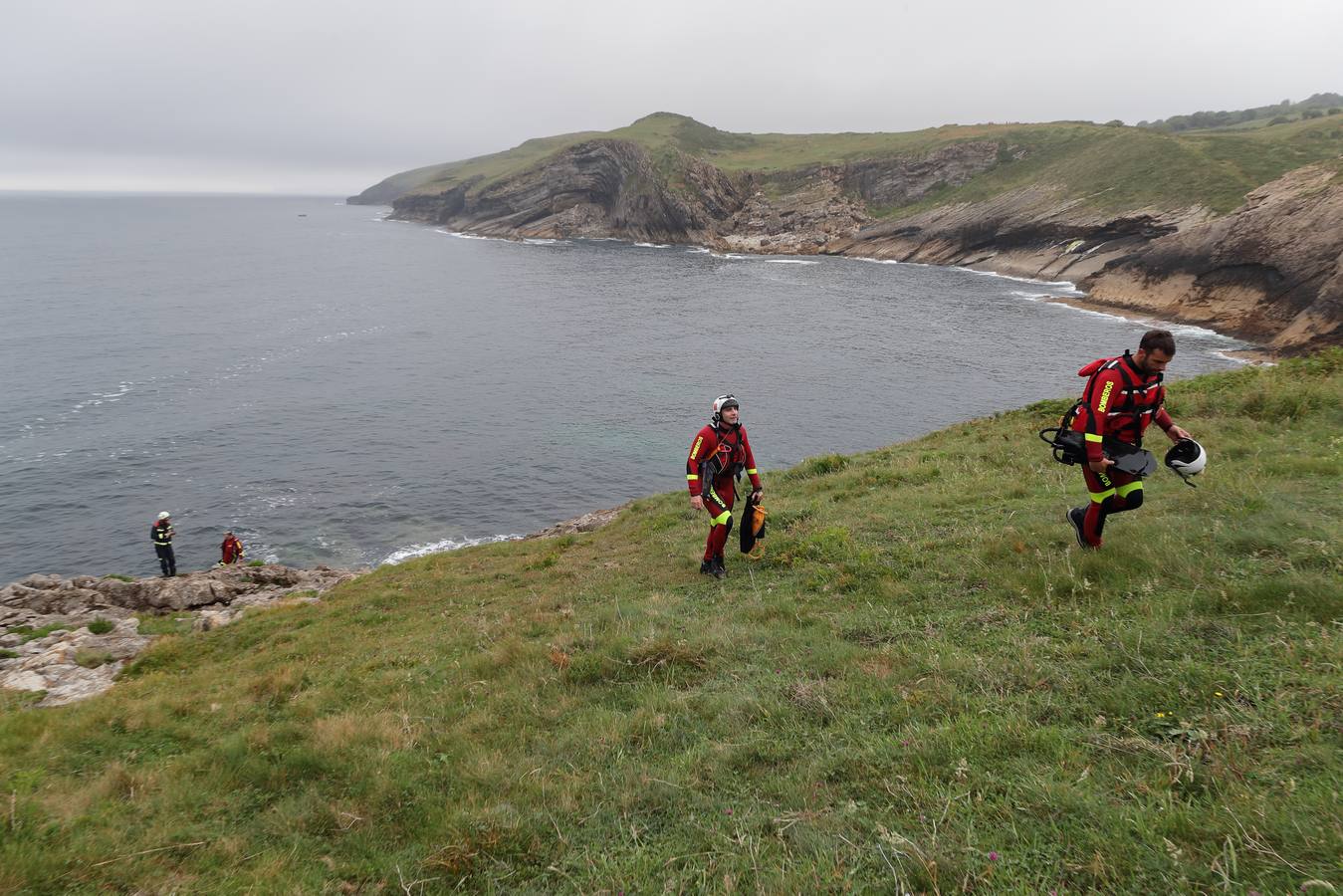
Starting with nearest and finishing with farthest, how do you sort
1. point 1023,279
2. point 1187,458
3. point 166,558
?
point 1187,458 → point 166,558 → point 1023,279

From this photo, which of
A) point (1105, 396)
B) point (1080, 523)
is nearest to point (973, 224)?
point (1080, 523)

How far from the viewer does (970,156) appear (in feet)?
406

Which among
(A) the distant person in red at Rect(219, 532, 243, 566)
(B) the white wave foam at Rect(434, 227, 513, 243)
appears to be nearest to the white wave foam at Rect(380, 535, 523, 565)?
(A) the distant person in red at Rect(219, 532, 243, 566)

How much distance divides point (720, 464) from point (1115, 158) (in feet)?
363

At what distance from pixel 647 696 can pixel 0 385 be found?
55156mm

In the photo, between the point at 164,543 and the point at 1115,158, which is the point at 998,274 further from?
the point at 164,543

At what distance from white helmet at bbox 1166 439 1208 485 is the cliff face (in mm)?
43832

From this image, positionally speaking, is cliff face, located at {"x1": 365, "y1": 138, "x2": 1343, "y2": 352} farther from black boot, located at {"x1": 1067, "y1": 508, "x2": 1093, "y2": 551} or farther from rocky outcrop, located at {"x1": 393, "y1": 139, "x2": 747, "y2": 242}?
black boot, located at {"x1": 1067, "y1": 508, "x2": 1093, "y2": 551}

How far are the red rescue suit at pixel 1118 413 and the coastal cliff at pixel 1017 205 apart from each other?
147ft

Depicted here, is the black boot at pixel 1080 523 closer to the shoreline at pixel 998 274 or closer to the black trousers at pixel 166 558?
the black trousers at pixel 166 558

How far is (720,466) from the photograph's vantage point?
10.8 meters

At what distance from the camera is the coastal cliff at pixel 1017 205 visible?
50.2m

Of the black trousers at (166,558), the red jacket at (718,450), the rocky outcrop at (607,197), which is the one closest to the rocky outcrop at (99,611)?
the black trousers at (166,558)

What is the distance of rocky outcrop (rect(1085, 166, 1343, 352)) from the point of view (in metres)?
42.3
